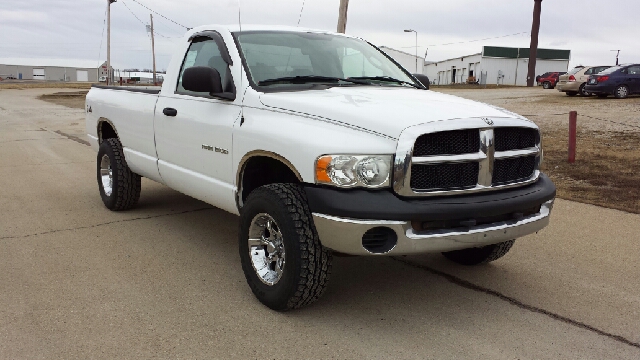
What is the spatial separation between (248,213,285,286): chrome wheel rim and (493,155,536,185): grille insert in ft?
4.66

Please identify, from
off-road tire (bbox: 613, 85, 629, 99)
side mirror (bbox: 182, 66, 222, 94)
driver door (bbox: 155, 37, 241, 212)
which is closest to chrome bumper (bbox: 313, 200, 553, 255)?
driver door (bbox: 155, 37, 241, 212)

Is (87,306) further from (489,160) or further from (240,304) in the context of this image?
(489,160)

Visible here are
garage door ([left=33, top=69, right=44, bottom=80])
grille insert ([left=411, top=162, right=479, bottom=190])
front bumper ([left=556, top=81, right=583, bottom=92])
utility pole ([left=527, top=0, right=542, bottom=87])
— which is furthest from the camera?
garage door ([left=33, top=69, right=44, bottom=80])

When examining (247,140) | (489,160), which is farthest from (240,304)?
(489,160)

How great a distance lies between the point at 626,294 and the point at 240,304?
2.74m

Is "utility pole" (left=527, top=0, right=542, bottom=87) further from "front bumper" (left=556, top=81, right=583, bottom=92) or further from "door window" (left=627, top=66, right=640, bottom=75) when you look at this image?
"door window" (left=627, top=66, right=640, bottom=75)

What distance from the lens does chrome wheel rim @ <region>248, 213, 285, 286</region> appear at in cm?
367

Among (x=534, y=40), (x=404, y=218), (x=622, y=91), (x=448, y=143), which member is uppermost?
(x=534, y=40)

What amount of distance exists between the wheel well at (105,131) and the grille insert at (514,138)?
4.57 metres

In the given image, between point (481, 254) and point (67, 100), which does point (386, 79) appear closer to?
point (481, 254)

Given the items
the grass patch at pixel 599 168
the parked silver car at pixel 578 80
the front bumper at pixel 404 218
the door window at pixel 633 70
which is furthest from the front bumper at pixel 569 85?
the front bumper at pixel 404 218

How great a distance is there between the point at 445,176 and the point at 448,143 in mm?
194

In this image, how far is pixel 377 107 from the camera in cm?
350

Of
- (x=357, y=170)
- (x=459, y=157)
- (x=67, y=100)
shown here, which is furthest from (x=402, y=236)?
(x=67, y=100)
